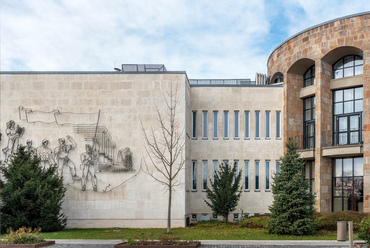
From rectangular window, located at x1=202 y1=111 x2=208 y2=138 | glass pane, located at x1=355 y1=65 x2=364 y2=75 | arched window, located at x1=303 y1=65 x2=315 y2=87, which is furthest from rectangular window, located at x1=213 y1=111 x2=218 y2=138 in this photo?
glass pane, located at x1=355 y1=65 x2=364 y2=75

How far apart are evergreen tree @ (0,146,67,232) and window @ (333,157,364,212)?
1772 centimetres

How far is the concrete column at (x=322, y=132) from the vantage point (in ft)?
95.3

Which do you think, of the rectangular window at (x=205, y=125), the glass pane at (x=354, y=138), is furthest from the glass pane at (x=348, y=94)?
the rectangular window at (x=205, y=125)

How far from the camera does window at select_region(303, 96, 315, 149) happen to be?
103 feet

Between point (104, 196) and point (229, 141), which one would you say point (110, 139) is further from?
point (229, 141)

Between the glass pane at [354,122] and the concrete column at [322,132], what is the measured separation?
134cm

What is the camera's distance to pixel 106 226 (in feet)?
88.3

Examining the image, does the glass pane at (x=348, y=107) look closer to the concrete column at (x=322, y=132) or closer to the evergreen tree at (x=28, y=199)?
the concrete column at (x=322, y=132)

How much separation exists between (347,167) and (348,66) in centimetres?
672

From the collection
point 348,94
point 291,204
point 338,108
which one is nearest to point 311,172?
point 338,108

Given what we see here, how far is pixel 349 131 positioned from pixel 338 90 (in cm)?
291

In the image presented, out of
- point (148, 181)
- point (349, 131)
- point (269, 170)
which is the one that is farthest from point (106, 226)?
point (349, 131)

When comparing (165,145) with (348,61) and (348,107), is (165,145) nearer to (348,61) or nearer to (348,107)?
(348,107)

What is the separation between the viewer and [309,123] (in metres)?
31.7
